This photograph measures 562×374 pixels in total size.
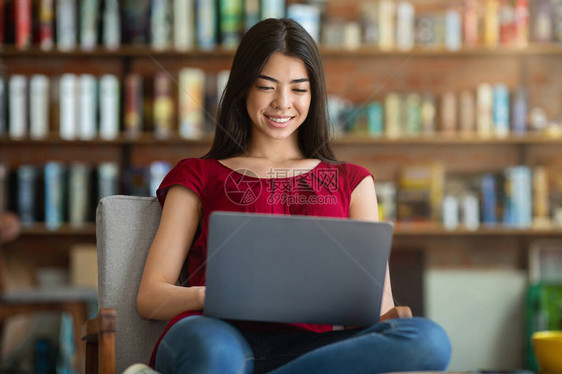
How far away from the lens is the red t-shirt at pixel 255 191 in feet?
4.90

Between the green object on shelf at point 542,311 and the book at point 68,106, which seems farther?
the book at point 68,106

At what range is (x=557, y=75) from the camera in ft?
11.1

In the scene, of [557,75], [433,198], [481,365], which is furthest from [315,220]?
[557,75]

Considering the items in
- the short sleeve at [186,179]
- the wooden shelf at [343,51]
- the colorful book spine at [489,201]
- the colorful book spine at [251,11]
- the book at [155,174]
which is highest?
the colorful book spine at [251,11]

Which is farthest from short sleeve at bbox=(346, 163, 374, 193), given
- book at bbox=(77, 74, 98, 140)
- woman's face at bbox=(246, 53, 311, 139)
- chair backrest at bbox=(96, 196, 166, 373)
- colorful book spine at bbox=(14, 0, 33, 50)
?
colorful book spine at bbox=(14, 0, 33, 50)

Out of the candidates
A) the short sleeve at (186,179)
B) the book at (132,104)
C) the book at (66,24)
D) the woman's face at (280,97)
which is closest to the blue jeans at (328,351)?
the short sleeve at (186,179)

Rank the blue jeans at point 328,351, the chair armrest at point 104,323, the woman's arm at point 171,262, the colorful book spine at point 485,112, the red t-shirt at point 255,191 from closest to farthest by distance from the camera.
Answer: the blue jeans at point 328,351 → the chair armrest at point 104,323 → the woman's arm at point 171,262 → the red t-shirt at point 255,191 → the colorful book spine at point 485,112

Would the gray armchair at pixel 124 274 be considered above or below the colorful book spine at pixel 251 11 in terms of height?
below

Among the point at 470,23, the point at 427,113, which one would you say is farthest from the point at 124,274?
the point at 470,23

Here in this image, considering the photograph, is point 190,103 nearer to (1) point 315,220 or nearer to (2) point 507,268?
(2) point 507,268

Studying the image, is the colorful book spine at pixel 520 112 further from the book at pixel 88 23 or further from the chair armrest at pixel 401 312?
the chair armrest at pixel 401 312

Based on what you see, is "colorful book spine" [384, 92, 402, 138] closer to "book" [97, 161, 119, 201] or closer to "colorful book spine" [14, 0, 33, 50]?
"book" [97, 161, 119, 201]

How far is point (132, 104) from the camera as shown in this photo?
3.23 metres

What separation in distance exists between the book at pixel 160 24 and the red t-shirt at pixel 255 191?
1829 mm
